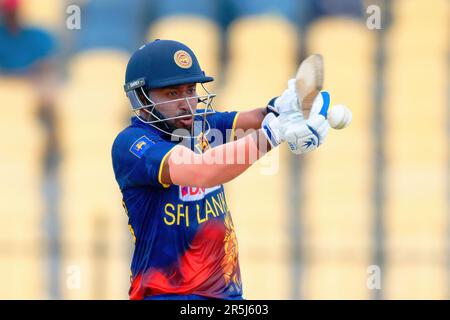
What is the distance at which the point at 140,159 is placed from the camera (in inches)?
176

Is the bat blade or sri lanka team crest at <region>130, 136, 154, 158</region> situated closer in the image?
the bat blade

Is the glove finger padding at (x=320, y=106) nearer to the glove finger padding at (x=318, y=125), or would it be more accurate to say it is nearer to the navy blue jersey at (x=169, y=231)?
the glove finger padding at (x=318, y=125)

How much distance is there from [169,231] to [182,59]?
2.60 feet

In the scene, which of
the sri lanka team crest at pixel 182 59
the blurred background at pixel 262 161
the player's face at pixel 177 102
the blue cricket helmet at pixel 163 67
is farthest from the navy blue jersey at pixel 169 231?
the blurred background at pixel 262 161

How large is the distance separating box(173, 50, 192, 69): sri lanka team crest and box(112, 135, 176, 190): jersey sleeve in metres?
0.37

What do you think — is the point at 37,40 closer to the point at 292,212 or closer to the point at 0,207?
the point at 0,207

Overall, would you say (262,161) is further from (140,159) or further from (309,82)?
(309,82)

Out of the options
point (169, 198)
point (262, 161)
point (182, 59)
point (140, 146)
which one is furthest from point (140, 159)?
point (262, 161)

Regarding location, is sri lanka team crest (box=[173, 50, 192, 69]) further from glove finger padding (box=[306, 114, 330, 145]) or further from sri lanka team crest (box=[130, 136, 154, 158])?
glove finger padding (box=[306, 114, 330, 145])

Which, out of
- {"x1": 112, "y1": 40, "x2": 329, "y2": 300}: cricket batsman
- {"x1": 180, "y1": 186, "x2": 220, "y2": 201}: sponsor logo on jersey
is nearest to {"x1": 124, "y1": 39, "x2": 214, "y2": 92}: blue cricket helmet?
{"x1": 112, "y1": 40, "x2": 329, "y2": 300}: cricket batsman

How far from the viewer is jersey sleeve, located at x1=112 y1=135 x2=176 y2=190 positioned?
4.40m

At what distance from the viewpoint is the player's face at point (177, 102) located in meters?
4.62

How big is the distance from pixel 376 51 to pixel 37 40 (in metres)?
3.19
